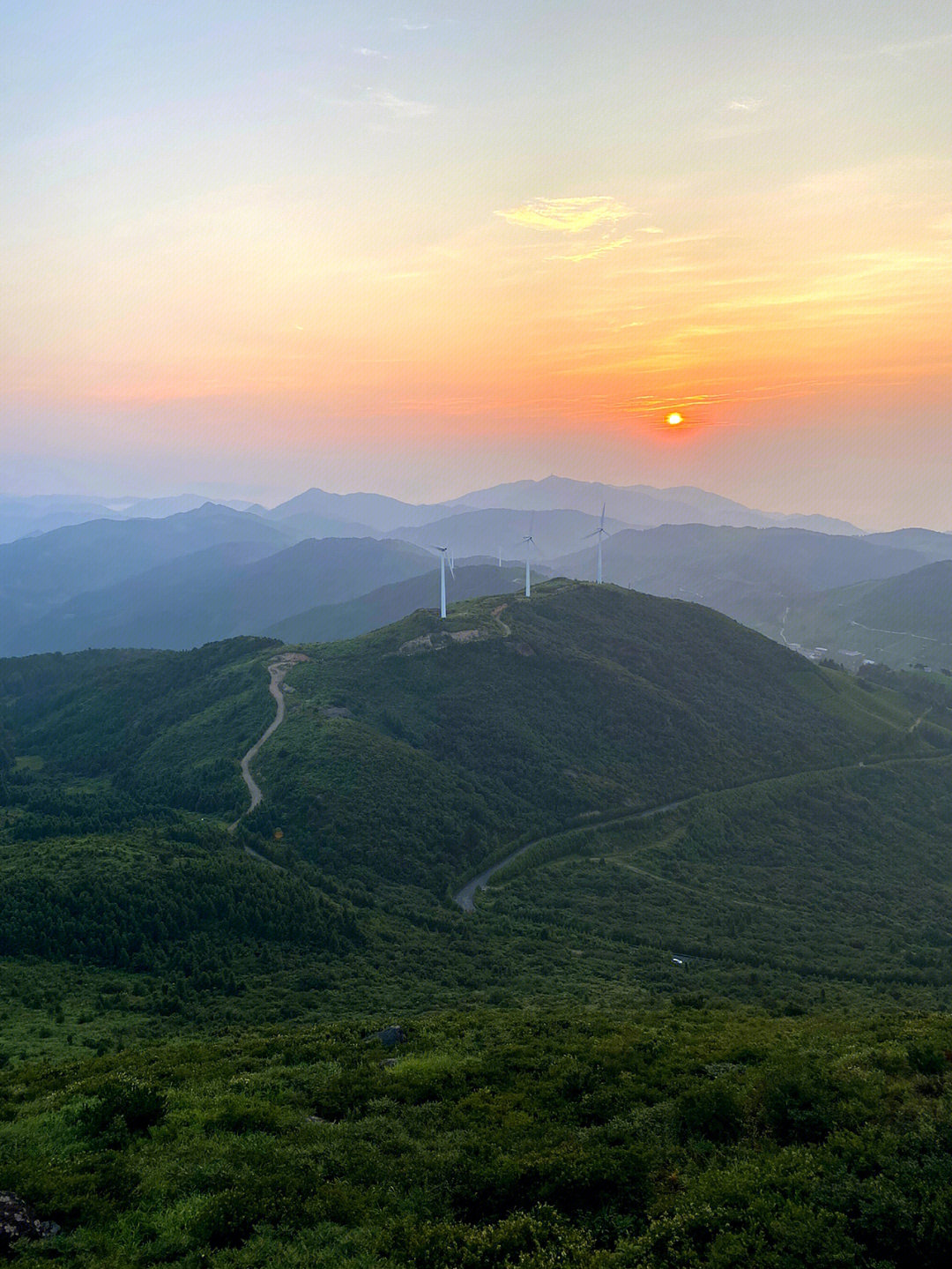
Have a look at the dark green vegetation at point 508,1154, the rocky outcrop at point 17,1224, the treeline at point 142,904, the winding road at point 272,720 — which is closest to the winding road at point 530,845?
the treeline at point 142,904

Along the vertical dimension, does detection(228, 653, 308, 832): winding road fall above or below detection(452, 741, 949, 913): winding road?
above

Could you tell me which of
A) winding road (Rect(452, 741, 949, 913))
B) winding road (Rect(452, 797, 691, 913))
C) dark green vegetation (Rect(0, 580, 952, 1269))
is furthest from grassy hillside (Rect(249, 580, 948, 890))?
winding road (Rect(452, 797, 691, 913))

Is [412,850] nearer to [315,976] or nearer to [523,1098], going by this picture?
[315,976]

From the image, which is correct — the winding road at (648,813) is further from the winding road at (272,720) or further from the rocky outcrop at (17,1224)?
the rocky outcrop at (17,1224)

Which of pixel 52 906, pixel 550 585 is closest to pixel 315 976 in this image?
pixel 52 906

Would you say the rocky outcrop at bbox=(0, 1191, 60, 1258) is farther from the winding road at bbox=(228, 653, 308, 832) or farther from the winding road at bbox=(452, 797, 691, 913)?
the winding road at bbox=(228, 653, 308, 832)

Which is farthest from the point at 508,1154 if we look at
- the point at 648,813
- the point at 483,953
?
the point at 648,813

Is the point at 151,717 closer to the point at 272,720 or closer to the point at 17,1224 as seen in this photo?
the point at 272,720

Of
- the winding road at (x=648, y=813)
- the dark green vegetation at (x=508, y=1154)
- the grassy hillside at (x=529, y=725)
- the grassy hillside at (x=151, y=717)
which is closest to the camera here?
the dark green vegetation at (x=508, y=1154)

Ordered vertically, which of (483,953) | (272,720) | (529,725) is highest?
(272,720)
